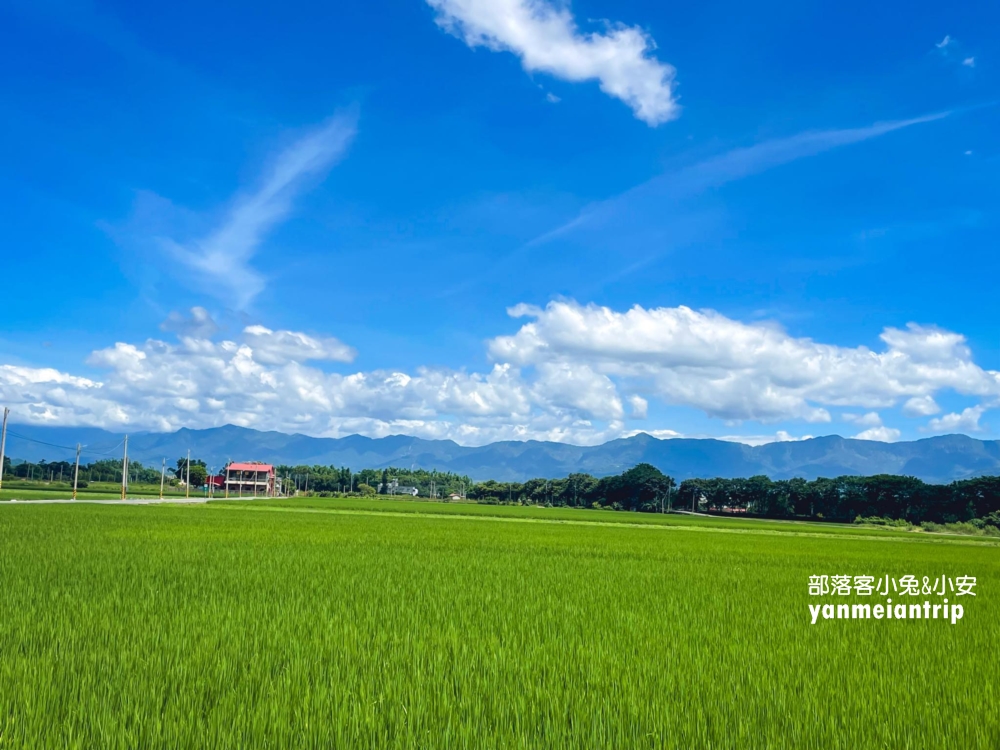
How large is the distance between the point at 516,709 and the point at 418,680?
0.97m

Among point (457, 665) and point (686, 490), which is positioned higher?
point (457, 665)

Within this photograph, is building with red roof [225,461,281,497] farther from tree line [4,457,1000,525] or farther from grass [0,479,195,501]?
grass [0,479,195,501]

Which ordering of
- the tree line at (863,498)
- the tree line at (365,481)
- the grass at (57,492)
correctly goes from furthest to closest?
the tree line at (365,481), the tree line at (863,498), the grass at (57,492)

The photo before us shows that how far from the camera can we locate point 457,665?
17.9ft

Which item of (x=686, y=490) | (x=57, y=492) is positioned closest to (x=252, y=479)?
(x=57, y=492)

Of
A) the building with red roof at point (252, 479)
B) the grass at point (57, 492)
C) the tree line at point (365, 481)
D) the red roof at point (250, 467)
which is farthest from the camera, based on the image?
the tree line at point (365, 481)

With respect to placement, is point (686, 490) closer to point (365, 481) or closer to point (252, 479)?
point (365, 481)

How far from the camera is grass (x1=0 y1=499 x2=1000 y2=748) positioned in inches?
160

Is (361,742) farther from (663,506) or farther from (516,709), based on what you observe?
(663,506)

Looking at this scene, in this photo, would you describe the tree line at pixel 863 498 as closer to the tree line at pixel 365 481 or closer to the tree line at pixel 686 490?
the tree line at pixel 686 490

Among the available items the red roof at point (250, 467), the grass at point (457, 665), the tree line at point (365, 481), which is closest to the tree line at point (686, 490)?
the tree line at point (365, 481)

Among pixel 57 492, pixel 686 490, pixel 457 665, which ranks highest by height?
pixel 457 665

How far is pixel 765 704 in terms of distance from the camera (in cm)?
472

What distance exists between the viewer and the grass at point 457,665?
4062mm
